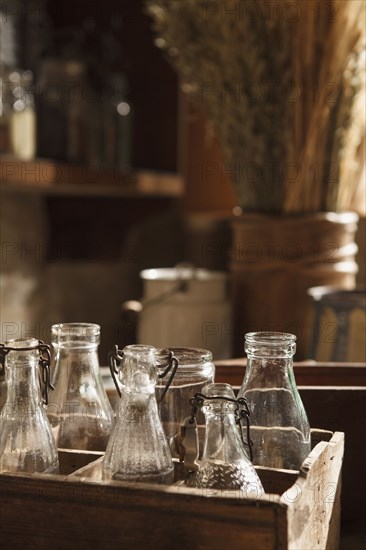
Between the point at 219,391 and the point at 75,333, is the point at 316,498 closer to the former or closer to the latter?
the point at 219,391

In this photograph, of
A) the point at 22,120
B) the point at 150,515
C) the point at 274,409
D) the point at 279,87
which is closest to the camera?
the point at 150,515

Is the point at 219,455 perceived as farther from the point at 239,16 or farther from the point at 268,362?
the point at 239,16

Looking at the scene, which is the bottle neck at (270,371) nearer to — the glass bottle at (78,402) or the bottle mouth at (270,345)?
the bottle mouth at (270,345)

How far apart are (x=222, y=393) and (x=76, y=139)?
4.41 feet

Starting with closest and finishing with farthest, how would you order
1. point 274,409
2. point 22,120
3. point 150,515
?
point 150,515 < point 274,409 < point 22,120

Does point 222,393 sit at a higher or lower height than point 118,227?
lower

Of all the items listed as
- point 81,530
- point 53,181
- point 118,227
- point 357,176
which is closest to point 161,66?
point 118,227

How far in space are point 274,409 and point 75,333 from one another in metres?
0.17

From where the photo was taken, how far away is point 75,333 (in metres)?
0.69

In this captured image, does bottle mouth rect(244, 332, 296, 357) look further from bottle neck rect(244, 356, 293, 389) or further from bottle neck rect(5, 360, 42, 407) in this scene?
bottle neck rect(5, 360, 42, 407)

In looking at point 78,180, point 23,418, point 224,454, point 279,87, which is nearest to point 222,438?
point 224,454

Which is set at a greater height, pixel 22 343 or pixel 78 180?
pixel 78 180

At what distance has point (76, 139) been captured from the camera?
1.87 meters

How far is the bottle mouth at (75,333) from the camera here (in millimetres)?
685
